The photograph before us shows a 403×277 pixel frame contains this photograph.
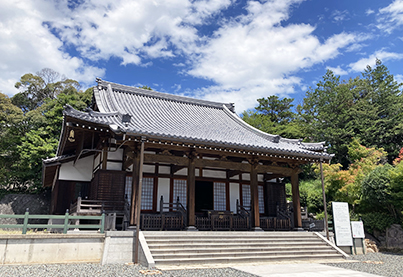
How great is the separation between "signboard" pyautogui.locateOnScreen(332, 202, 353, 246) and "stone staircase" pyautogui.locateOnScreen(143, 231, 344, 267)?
996 mm

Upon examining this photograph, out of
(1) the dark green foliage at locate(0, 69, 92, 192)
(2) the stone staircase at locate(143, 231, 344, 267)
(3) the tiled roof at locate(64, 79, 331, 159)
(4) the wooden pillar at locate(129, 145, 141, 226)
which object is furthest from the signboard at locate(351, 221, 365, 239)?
(1) the dark green foliage at locate(0, 69, 92, 192)

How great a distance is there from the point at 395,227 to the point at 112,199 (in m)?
14.6

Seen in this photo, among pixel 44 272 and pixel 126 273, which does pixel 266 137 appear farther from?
pixel 44 272

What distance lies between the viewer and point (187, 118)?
1714cm

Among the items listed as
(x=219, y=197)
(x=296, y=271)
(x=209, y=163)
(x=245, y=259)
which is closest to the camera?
(x=296, y=271)

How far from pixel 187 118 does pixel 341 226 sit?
9.66m

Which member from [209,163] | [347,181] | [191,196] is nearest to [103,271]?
[191,196]

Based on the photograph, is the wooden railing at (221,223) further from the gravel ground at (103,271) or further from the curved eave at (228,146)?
the gravel ground at (103,271)

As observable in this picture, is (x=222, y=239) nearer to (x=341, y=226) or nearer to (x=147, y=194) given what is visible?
(x=147, y=194)

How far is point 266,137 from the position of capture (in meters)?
16.4

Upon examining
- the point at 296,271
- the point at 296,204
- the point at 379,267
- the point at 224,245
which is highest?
the point at 296,204

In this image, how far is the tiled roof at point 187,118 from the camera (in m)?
12.8

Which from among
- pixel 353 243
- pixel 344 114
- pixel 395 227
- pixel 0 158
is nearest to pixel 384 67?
pixel 344 114

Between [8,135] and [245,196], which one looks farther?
[8,135]
